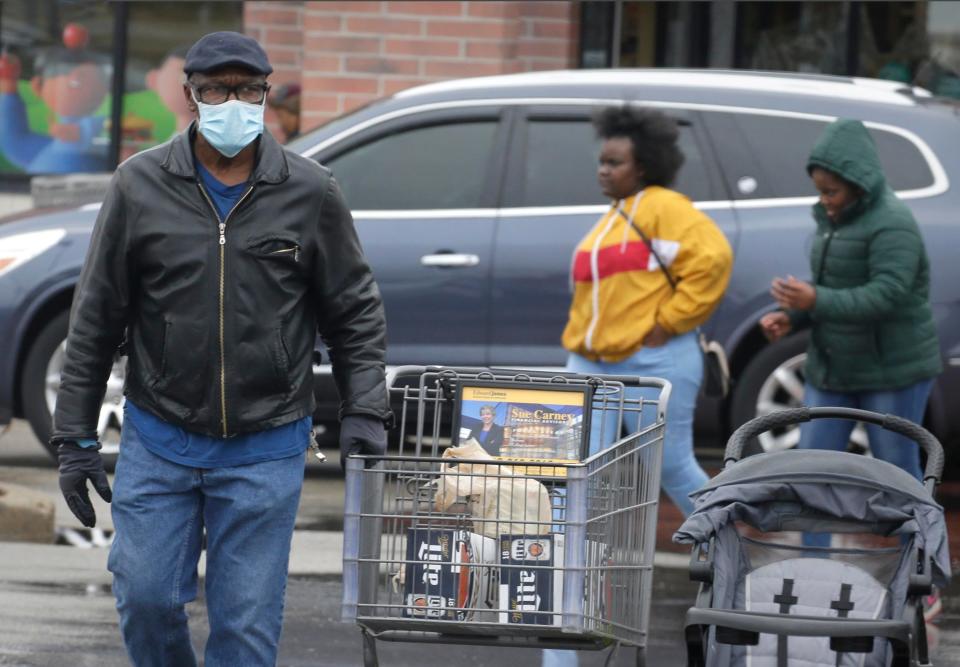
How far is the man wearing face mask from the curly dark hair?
Answer: 223 cm

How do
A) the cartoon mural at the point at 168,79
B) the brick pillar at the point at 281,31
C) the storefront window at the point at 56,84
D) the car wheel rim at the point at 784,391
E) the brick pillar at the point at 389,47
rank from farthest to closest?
the storefront window at the point at 56,84, the cartoon mural at the point at 168,79, the brick pillar at the point at 281,31, the brick pillar at the point at 389,47, the car wheel rim at the point at 784,391

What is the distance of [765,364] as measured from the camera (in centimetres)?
902

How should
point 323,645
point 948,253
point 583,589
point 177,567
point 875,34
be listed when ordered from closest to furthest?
point 583,589 < point 177,567 < point 323,645 < point 948,253 < point 875,34

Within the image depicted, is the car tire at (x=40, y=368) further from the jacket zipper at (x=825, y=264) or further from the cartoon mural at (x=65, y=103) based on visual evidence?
the cartoon mural at (x=65, y=103)

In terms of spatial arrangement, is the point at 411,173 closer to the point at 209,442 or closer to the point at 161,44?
the point at 209,442

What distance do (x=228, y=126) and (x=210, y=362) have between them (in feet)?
1.86

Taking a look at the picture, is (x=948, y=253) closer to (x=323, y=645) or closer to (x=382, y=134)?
(x=382, y=134)


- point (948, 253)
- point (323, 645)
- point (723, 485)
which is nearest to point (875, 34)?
point (948, 253)

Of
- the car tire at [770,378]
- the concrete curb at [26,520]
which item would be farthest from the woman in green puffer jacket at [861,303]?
the concrete curb at [26,520]

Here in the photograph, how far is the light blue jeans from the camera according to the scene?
6.55 m

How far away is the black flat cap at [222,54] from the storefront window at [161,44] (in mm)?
10198

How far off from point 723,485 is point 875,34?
33.9 feet

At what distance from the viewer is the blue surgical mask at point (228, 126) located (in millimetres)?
4398

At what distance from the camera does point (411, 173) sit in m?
9.08
